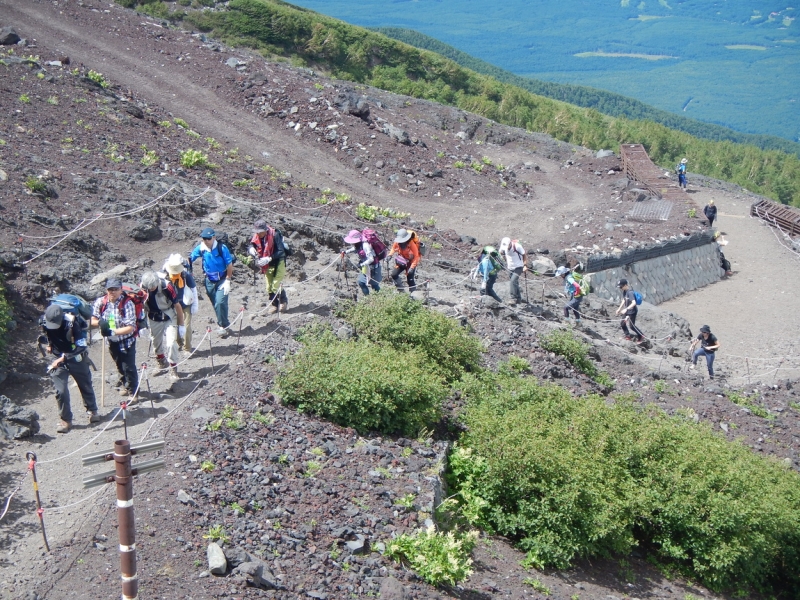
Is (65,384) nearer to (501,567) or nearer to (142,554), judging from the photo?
(142,554)

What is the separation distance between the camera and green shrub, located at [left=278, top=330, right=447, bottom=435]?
32.8 ft

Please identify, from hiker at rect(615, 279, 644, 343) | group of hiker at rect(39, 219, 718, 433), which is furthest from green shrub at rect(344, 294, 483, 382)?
hiker at rect(615, 279, 644, 343)

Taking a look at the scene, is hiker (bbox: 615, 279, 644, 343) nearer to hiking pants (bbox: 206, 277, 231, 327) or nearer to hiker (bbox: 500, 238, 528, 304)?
hiker (bbox: 500, 238, 528, 304)

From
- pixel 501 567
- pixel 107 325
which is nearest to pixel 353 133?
pixel 107 325

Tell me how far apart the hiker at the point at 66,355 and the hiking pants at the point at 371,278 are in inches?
207

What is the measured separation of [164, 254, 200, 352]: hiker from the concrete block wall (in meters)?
13.1

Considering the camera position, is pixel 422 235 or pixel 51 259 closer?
pixel 51 259

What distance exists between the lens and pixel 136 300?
10.3m

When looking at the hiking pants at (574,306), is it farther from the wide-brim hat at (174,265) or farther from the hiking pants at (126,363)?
the hiking pants at (126,363)

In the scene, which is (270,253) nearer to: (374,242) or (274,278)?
(274,278)

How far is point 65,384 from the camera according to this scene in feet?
Answer: 31.2

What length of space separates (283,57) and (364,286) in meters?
29.0

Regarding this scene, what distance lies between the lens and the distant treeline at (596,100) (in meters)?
80.6

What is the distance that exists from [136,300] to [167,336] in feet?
2.78
